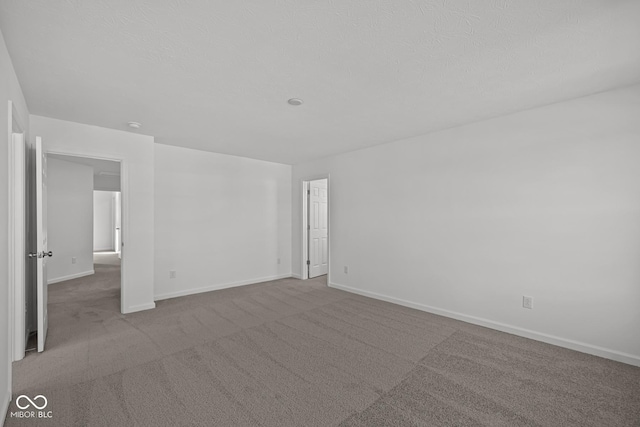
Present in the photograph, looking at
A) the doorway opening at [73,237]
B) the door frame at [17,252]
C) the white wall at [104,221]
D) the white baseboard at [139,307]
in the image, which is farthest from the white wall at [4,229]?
the white wall at [104,221]

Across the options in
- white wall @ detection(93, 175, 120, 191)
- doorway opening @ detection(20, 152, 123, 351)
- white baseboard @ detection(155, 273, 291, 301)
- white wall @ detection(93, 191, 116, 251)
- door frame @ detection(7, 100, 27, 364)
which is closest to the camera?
door frame @ detection(7, 100, 27, 364)

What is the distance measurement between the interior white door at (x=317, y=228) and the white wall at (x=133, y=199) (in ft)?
9.67

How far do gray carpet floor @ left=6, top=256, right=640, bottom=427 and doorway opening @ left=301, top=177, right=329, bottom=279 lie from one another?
2.25m

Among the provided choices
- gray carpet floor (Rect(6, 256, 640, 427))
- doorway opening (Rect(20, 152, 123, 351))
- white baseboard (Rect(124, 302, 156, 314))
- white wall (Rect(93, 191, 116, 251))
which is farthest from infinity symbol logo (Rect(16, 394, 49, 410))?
white wall (Rect(93, 191, 116, 251))

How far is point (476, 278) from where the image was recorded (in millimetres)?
3439

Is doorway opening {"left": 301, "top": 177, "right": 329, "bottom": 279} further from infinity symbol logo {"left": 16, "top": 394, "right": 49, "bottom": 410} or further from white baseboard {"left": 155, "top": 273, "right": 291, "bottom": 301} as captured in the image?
infinity symbol logo {"left": 16, "top": 394, "right": 49, "bottom": 410}

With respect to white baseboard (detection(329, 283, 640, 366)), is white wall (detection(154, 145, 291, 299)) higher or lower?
higher

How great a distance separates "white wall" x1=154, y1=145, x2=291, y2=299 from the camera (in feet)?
14.8

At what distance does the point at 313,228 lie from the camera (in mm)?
6008

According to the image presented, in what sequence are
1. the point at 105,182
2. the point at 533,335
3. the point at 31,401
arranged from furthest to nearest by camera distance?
the point at 105,182
the point at 533,335
the point at 31,401

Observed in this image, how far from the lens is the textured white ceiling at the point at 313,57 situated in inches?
62.1

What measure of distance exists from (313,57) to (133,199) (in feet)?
10.8

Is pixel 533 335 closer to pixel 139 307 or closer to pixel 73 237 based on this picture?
pixel 139 307

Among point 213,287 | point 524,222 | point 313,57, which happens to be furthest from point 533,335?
point 213,287
